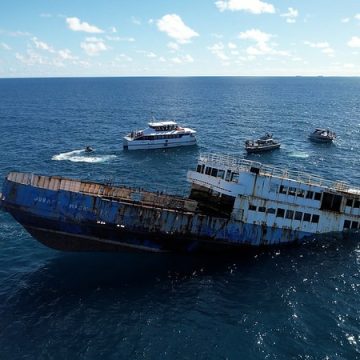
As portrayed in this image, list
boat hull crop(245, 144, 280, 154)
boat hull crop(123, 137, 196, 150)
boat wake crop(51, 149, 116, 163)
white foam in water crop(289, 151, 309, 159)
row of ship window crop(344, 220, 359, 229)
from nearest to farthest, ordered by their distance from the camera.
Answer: row of ship window crop(344, 220, 359, 229), boat wake crop(51, 149, 116, 163), white foam in water crop(289, 151, 309, 159), boat hull crop(245, 144, 280, 154), boat hull crop(123, 137, 196, 150)

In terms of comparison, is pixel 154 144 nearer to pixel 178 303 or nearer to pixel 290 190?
pixel 290 190

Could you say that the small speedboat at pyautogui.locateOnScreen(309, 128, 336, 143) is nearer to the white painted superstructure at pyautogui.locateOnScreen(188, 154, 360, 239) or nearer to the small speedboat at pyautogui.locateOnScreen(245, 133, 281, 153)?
the small speedboat at pyautogui.locateOnScreen(245, 133, 281, 153)

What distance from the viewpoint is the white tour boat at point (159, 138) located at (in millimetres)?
84500

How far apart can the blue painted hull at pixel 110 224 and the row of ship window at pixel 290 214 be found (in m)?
1.87

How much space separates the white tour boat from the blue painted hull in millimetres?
47961

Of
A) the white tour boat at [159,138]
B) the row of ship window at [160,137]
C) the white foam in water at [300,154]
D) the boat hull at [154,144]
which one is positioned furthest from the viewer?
the row of ship window at [160,137]

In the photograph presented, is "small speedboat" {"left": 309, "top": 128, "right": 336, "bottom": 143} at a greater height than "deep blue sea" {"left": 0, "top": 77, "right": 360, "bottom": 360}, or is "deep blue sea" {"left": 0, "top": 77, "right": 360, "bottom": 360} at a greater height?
"small speedboat" {"left": 309, "top": 128, "right": 336, "bottom": 143}

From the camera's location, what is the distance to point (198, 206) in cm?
4000

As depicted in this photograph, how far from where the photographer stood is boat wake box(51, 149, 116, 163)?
7478 cm

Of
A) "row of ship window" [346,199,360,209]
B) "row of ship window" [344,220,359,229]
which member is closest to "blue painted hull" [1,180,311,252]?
"row of ship window" [344,220,359,229]

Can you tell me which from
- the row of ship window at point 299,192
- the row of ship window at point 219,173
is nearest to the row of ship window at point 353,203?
the row of ship window at point 299,192

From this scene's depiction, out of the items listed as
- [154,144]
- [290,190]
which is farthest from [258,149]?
[290,190]

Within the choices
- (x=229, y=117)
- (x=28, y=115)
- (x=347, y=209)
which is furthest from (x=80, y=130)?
(x=347, y=209)

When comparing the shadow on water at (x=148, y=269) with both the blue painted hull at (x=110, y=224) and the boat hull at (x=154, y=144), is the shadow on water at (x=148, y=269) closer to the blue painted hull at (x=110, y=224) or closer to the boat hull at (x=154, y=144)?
the blue painted hull at (x=110, y=224)
